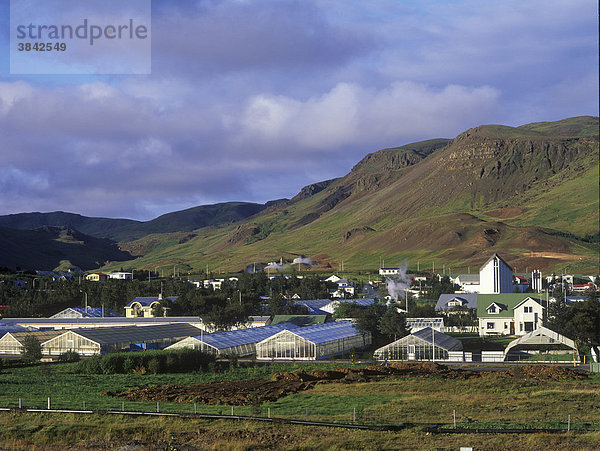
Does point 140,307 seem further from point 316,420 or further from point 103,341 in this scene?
point 316,420

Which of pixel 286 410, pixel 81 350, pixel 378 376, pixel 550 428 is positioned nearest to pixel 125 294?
pixel 81 350

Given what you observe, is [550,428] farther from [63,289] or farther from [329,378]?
[63,289]

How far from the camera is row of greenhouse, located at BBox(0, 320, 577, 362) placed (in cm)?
8125

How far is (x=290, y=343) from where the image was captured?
275 feet

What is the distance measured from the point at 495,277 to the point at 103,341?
97518 millimetres

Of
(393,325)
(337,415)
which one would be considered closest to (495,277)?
(393,325)

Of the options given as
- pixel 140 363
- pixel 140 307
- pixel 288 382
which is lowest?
pixel 288 382

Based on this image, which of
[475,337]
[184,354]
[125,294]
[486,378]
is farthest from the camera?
[125,294]

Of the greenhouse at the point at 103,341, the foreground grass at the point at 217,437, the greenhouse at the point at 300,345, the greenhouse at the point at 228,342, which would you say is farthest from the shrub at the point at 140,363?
the foreground grass at the point at 217,437

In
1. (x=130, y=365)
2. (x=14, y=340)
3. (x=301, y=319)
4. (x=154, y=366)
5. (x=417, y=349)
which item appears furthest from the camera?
(x=301, y=319)

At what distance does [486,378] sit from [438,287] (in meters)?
109

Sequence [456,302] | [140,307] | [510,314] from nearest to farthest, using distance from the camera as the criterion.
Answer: [510,314], [456,302], [140,307]

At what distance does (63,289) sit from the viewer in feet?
522

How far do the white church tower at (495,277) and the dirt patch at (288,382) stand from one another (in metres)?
92.3
